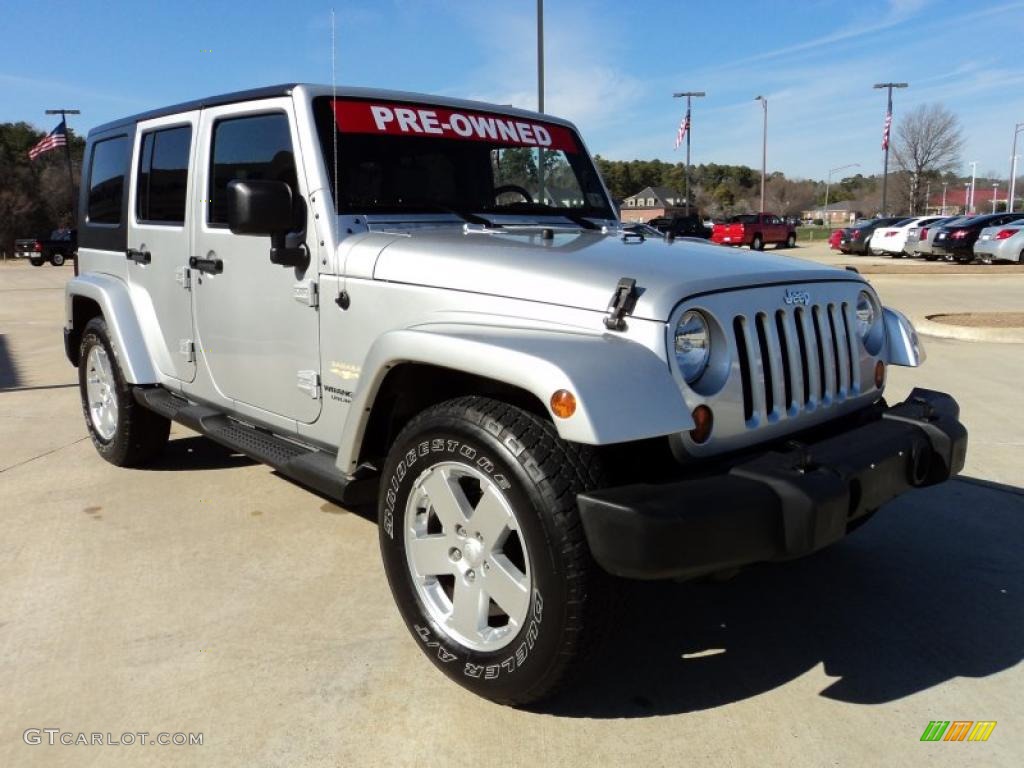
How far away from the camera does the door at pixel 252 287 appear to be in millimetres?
3326

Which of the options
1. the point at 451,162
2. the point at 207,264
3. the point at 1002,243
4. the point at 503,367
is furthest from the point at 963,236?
the point at 503,367

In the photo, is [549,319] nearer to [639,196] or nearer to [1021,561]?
[1021,561]

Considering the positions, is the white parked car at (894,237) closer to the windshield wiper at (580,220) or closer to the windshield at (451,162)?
the windshield at (451,162)

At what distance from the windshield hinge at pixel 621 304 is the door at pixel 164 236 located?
250cm

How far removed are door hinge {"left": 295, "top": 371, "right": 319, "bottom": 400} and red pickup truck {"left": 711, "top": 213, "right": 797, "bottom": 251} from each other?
103ft

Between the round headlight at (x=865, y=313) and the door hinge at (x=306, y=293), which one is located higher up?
the door hinge at (x=306, y=293)

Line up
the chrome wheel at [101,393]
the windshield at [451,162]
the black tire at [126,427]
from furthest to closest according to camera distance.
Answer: the chrome wheel at [101,393] → the black tire at [126,427] → the windshield at [451,162]

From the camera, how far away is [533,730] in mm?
2441

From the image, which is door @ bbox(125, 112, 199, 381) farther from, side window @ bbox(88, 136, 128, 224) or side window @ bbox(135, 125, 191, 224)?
side window @ bbox(88, 136, 128, 224)

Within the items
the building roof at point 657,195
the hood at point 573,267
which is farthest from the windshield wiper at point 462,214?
the building roof at point 657,195

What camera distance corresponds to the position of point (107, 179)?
16.5ft

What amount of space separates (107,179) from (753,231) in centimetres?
3143

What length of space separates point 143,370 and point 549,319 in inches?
111

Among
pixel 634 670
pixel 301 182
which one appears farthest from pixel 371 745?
pixel 301 182
